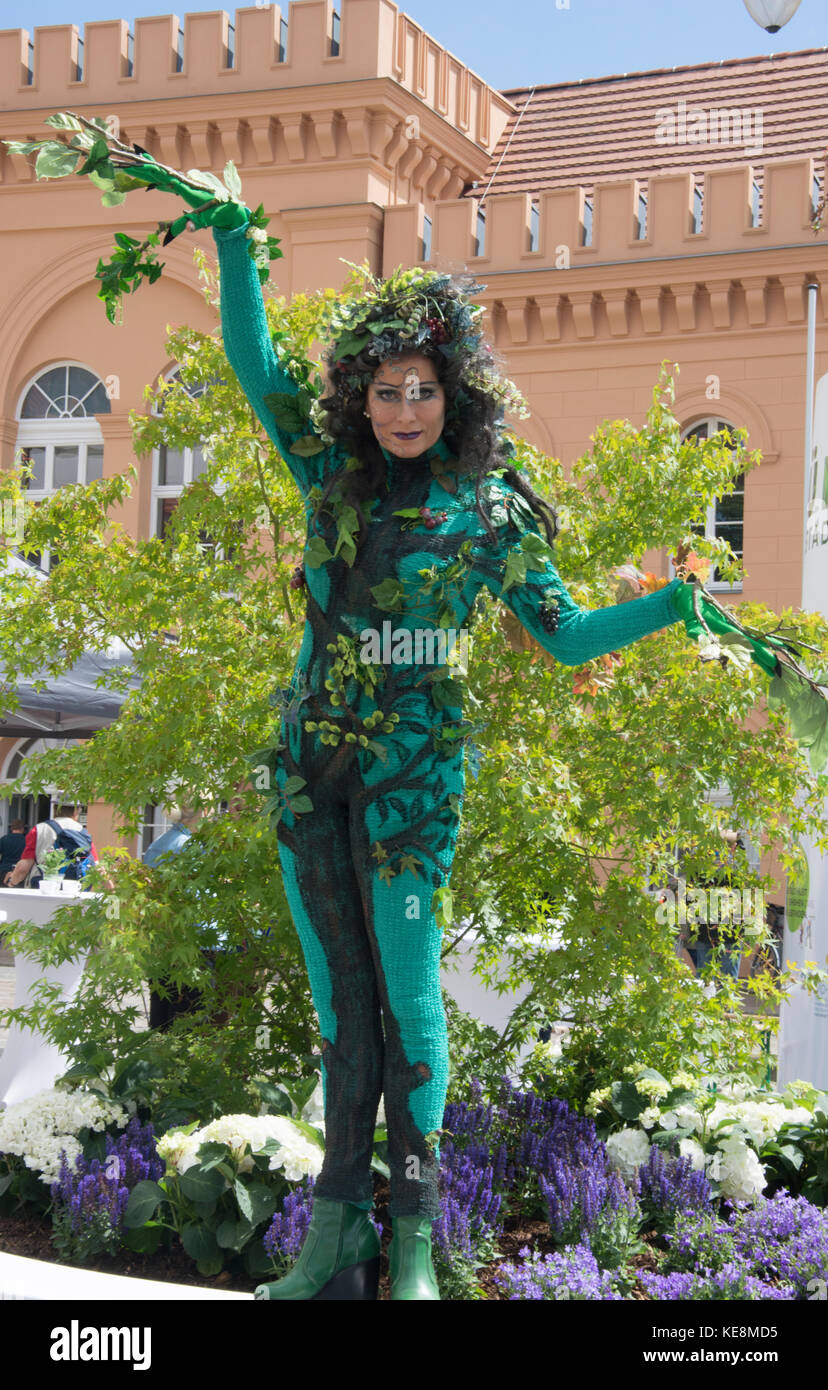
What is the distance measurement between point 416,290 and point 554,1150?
80.8 inches

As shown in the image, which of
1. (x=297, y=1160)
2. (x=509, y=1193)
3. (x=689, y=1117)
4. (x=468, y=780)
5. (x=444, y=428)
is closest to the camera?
(x=444, y=428)

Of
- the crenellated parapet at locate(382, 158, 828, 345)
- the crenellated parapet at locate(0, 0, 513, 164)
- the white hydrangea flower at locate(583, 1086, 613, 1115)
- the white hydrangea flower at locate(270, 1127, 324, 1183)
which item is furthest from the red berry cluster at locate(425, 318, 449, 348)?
the crenellated parapet at locate(0, 0, 513, 164)

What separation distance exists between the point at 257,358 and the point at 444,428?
0.40m

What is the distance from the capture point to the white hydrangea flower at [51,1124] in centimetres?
354

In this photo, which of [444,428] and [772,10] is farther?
[772,10]

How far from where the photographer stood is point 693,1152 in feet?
11.4

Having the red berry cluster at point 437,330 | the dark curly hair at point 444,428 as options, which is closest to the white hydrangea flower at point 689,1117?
the dark curly hair at point 444,428

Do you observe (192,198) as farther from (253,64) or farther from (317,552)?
(253,64)

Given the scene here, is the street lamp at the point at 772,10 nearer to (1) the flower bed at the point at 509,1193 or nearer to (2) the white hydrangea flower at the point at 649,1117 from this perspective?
(1) the flower bed at the point at 509,1193

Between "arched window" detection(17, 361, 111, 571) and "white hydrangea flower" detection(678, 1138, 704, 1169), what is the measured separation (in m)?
16.7

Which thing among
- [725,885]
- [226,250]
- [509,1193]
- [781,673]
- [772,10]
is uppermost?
[772,10]

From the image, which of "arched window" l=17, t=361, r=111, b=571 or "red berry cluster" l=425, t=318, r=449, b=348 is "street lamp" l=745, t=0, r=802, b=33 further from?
"arched window" l=17, t=361, r=111, b=571

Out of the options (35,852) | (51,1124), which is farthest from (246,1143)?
(35,852)

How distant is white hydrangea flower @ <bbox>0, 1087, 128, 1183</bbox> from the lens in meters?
3.54
